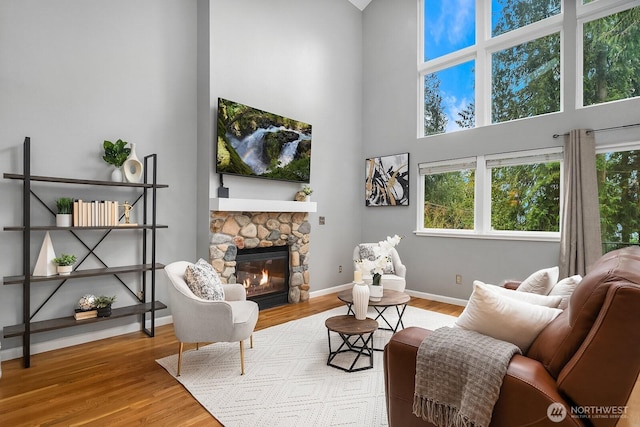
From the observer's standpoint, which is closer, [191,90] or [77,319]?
[77,319]

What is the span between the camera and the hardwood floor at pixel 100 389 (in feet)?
6.90

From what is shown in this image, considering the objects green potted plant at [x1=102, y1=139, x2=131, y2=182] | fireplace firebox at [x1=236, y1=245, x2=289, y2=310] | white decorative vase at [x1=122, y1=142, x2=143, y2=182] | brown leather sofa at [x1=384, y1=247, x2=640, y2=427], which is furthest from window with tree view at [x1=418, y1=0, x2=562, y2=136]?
green potted plant at [x1=102, y1=139, x2=131, y2=182]

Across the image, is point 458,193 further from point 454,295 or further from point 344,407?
point 344,407

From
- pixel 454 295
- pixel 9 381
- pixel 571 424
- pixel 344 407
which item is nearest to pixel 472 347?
pixel 571 424

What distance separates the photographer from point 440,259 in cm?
493

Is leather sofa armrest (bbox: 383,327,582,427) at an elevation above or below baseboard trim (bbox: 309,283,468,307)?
above

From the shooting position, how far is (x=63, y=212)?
3029mm

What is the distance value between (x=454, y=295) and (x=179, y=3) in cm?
510

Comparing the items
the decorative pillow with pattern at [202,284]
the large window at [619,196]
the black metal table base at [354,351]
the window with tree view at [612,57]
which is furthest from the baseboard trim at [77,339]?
the window with tree view at [612,57]

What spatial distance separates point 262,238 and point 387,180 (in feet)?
7.60

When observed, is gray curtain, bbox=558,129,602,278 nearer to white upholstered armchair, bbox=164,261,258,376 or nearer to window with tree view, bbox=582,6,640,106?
window with tree view, bbox=582,6,640,106

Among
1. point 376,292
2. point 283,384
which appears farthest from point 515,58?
point 283,384

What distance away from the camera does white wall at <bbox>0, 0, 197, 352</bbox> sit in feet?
9.64

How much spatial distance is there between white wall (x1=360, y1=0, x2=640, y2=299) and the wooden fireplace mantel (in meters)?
1.54
